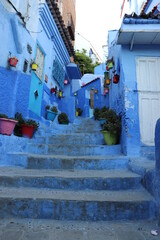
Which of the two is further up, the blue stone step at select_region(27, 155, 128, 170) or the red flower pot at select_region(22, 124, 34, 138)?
the red flower pot at select_region(22, 124, 34, 138)

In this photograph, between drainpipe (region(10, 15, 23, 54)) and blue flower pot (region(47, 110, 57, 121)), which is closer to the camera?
drainpipe (region(10, 15, 23, 54))

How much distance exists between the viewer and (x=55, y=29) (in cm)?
804

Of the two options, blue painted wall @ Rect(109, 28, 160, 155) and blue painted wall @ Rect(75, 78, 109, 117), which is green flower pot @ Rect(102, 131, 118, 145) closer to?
blue painted wall @ Rect(109, 28, 160, 155)

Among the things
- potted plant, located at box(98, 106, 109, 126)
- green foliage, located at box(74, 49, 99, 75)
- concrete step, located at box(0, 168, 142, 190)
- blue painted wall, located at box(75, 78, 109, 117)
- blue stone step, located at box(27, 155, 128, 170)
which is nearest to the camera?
concrete step, located at box(0, 168, 142, 190)

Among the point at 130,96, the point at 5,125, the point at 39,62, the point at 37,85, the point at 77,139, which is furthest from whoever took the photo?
the point at 39,62

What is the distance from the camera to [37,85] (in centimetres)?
684

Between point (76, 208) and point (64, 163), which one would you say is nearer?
point (76, 208)

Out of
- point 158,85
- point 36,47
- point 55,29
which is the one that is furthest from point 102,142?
point 55,29

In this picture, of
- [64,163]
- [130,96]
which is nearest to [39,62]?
[130,96]

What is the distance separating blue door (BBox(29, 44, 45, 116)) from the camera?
6387mm

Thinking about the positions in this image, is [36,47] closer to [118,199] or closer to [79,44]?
[118,199]

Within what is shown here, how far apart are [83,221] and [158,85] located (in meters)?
3.95

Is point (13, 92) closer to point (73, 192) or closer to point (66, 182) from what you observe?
point (66, 182)

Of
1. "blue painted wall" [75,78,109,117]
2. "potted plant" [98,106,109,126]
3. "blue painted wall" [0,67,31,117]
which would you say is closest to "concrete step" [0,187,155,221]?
"potted plant" [98,106,109,126]
